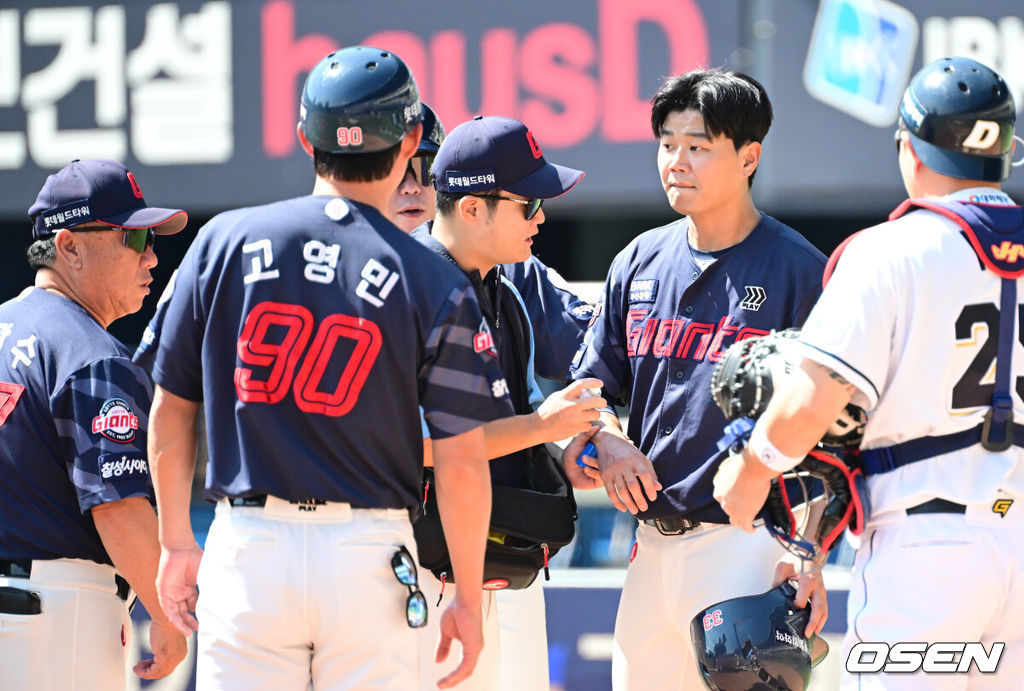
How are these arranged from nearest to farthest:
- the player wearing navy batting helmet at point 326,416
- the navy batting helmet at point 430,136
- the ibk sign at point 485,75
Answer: the player wearing navy batting helmet at point 326,416, the navy batting helmet at point 430,136, the ibk sign at point 485,75

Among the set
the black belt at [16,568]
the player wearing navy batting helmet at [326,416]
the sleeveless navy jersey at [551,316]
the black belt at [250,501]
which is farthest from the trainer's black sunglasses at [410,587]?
the sleeveless navy jersey at [551,316]

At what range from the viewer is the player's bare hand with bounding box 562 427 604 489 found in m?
3.67

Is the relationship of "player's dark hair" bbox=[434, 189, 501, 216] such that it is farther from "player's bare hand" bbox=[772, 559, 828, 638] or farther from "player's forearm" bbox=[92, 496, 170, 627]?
"player's bare hand" bbox=[772, 559, 828, 638]

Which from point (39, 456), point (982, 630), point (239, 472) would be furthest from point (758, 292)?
point (39, 456)

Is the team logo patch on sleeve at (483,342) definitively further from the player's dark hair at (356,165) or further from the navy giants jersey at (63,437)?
the navy giants jersey at (63,437)

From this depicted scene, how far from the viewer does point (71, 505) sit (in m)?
3.31

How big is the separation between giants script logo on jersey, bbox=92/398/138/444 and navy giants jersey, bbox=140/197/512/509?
0.56m

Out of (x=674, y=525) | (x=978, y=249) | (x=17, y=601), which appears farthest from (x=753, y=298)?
(x=17, y=601)

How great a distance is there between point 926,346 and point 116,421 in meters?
1.91

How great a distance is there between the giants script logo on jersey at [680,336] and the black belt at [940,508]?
2.80 ft

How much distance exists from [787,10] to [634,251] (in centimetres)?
264

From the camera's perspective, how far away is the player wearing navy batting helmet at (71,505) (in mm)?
3211

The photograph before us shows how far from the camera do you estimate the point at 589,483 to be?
3.69 m

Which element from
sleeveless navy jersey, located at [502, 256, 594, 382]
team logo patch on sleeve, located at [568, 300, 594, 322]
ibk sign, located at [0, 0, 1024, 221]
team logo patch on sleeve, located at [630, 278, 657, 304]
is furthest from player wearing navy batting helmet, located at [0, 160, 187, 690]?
ibk sign, located at [0, 0, 1024, 221]
